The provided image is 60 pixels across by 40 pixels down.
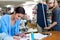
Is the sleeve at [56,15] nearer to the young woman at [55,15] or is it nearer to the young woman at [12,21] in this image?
the young woman at [55,15]

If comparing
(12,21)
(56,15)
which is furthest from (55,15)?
(12,21)

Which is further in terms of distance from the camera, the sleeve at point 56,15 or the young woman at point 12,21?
the sleeve at point 56,15

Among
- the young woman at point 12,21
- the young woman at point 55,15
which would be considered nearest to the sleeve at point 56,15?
the young woman at point 55,15

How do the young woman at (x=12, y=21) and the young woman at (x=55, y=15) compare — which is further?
the young woman at (x=55, y=15)

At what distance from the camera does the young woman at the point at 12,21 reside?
197cm

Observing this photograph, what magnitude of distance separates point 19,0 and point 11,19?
932 millimetres

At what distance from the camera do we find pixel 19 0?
297 cm

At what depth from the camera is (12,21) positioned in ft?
6.93

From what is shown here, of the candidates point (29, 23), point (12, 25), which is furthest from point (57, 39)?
point (29, 23)

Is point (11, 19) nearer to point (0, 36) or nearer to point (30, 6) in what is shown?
point (0, 36)

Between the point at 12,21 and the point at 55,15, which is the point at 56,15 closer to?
the point at 55,15

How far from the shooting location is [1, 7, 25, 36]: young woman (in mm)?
1967

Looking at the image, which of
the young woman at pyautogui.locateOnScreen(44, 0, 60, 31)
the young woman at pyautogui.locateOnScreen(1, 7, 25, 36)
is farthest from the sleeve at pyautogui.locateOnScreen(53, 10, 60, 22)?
the young woman at pyautogui.locateOnScreen(1, 7, 25, 36)

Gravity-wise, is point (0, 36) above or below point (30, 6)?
below
